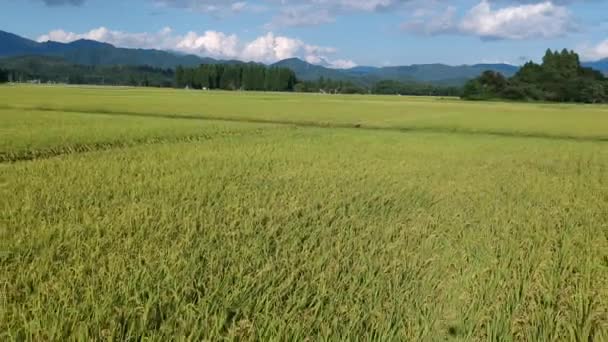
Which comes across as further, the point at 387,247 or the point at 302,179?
the point at 302,179

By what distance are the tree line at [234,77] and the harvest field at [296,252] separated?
98688 millimetres

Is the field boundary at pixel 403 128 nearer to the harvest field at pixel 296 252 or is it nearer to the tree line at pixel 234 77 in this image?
the harvest field at pixel 296 252

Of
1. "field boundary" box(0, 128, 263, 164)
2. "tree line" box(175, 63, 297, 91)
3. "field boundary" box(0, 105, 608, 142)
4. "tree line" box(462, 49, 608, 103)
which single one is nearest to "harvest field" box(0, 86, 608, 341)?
"field boundary" box(0, 128, 263, 164)

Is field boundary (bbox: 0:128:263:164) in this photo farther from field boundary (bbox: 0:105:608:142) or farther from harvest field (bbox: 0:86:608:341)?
field boundary (bbox: 0:105:608:142)

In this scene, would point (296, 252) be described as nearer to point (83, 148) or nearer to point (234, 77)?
point (83, 148)

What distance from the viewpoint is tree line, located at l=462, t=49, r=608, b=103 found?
76.3 m

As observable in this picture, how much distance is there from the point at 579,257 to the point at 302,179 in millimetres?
5117

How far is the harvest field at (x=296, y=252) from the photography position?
135 inches

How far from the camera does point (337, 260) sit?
4723 millimetres

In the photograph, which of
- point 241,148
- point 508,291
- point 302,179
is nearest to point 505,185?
point 302,179

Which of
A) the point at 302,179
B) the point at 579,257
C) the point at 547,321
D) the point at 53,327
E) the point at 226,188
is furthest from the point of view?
the point at 302,179

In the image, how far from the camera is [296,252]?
4.95 m

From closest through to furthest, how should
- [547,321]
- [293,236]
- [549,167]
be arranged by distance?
Result: [547,321] → [293,236] → [549,167]

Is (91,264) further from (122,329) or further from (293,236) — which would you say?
(293,236)
